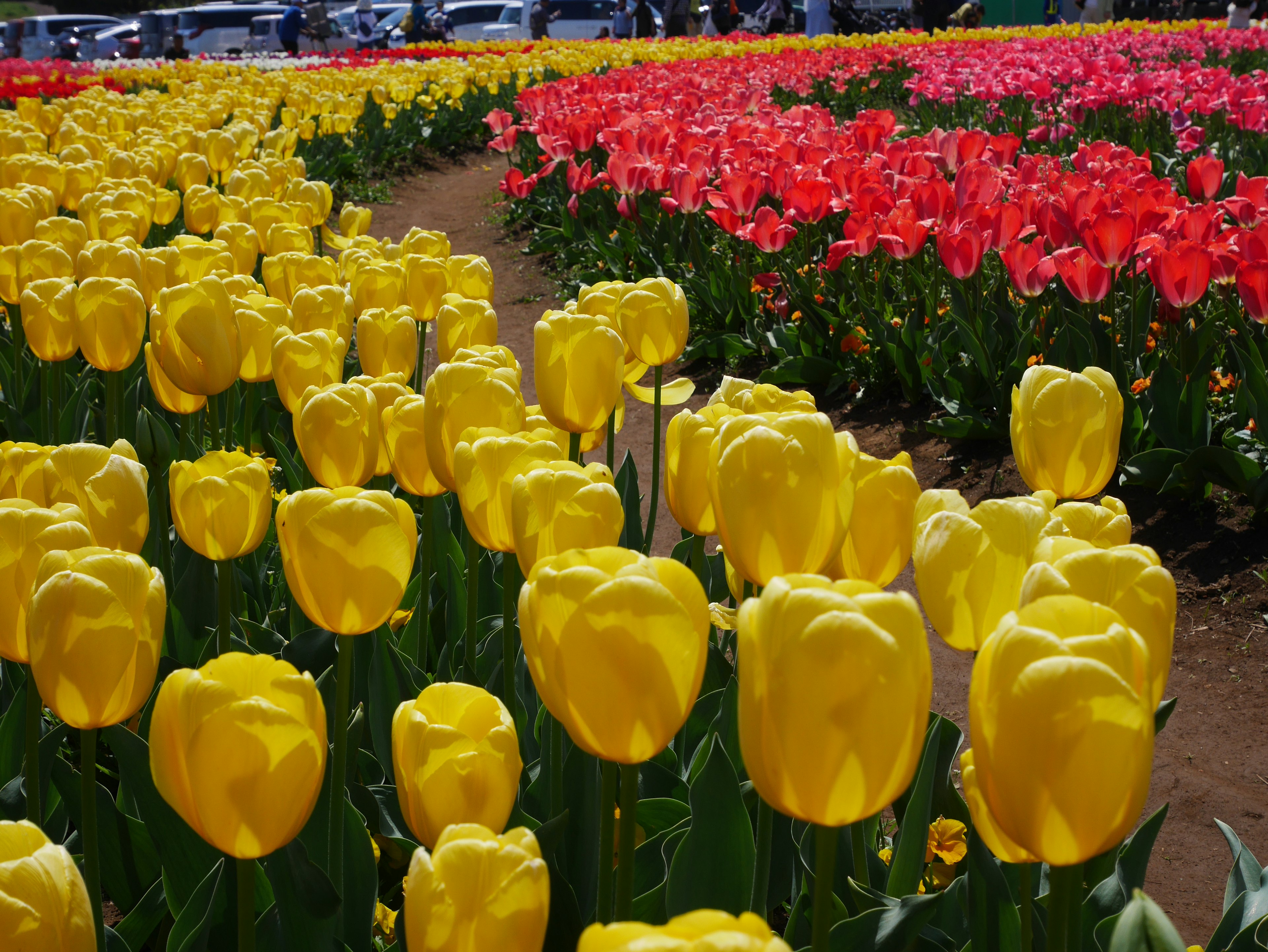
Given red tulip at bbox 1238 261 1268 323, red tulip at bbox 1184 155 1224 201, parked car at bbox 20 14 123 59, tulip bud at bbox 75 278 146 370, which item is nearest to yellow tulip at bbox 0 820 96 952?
tulip bud at bbox 75 278 146 370

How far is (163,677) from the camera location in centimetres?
181

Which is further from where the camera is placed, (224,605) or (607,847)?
(224,605)

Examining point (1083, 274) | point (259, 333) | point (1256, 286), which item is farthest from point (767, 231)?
point (259, 333)

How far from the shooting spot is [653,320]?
214 cm

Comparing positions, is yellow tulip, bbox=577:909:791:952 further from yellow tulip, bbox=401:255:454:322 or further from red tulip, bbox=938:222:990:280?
red tulip, bbox=938:222:990:280

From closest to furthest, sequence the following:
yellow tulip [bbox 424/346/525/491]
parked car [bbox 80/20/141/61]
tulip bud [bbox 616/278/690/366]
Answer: yellow tulip [bbox 424/346/525/491] → tulip bud [bbox 616/278/690/366] → parked car [bbox 80/20/141/61]

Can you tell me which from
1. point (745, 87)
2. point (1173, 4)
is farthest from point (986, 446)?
point (1173, 4)

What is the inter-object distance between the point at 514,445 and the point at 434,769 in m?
0.41

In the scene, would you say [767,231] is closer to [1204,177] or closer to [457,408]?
[1204,177]

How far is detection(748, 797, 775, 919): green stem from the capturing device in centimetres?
116

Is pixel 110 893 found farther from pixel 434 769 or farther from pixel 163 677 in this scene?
pixel 434 769

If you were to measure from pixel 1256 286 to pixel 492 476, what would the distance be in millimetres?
2864

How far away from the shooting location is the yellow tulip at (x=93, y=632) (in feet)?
3.36

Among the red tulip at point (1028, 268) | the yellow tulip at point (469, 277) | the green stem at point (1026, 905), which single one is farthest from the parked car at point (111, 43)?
the green stem at point (1026, 905)
